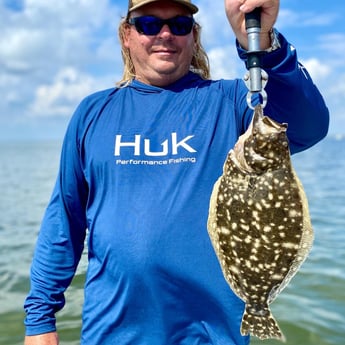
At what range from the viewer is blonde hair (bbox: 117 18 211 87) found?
415 centimetres

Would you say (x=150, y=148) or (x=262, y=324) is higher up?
(x=150, y=148)

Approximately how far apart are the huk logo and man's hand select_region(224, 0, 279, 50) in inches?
33.0

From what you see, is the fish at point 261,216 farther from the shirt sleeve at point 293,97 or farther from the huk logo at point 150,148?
the huk logo at point 150,148

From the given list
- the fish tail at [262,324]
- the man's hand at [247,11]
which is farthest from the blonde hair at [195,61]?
the fish tail at [262,324]

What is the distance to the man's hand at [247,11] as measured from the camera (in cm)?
265

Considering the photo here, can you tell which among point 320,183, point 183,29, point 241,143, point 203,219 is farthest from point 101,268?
point 320,183

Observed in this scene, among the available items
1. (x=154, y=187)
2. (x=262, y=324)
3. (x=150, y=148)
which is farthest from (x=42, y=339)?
(x=262, y=324)

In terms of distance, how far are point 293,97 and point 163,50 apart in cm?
119

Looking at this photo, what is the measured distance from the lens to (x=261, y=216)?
2.72 meters

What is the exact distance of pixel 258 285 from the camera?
285cm

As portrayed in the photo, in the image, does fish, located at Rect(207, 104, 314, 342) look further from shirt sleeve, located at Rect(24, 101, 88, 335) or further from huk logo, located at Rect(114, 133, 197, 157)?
shirt sleeve, located at Rect(24, 101, 88, 335)

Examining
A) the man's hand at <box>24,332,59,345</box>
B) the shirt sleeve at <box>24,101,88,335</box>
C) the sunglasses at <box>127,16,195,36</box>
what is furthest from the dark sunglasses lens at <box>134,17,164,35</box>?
the man's hand at <box>24,332,59,345</box>

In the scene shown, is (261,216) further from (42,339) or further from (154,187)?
(42,339)

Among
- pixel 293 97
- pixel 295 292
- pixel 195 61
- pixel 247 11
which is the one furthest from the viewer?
pixel 295 292
